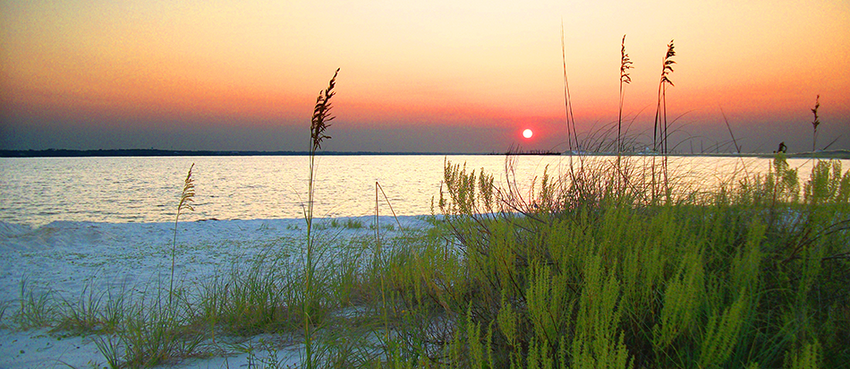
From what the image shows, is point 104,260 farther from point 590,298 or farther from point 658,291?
point 658,291

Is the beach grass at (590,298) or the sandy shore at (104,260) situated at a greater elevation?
the beach grass at (590,298)

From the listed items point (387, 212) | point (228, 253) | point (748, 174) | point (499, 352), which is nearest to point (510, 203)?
point (499, 352)

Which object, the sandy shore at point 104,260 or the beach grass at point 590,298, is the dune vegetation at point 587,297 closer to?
the beach grass at point 590,298

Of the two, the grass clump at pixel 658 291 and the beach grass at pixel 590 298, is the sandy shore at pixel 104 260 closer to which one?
the beach grass at pixel 590 298

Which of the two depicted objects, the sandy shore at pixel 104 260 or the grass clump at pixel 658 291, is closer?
the grass clump at pixel 658 291

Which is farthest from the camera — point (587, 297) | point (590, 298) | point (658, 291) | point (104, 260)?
point (104, 260)

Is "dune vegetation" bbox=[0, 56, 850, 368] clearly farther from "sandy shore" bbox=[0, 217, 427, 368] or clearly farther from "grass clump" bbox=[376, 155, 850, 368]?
"sandy shore" bbox=[0, 217, 427, 368]

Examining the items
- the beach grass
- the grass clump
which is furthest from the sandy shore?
the grass clump

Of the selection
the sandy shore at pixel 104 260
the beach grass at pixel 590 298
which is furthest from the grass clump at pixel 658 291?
the sandy shore at pixel 104 260

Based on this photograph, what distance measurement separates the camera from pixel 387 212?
18484 mm

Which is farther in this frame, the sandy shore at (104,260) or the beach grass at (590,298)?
the sandy shore at (104,260)

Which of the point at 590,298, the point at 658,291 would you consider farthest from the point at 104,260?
the point at 658,291

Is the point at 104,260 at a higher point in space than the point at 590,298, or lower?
lower

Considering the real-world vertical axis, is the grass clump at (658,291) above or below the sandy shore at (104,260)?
above
